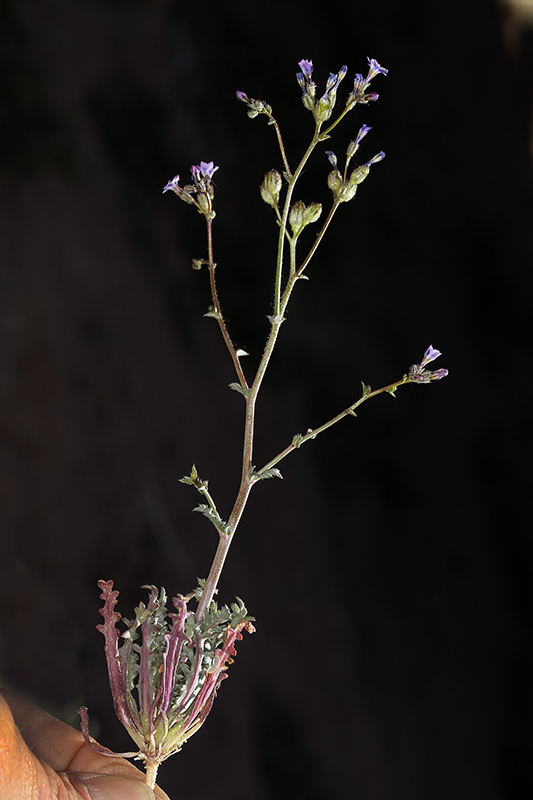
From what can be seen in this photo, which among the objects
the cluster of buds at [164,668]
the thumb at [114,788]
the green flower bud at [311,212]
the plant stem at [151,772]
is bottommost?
the thumb at [114,788]

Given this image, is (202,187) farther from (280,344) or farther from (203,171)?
(280,344)

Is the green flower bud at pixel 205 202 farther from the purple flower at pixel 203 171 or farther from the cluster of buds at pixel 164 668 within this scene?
the cluster of buds at pixel 164 668

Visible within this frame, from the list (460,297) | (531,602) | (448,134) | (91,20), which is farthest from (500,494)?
(91,20)

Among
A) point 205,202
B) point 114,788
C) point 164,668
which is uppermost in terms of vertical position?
point 205,202

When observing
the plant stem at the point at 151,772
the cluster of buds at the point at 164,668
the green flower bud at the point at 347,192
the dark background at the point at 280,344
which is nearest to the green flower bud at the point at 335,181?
the green flower bud at the point at 347,192

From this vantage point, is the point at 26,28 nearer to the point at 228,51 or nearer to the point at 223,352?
the point at 228,51

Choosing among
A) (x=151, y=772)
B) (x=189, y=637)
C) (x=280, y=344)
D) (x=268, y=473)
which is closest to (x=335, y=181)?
(x=268, y=473)

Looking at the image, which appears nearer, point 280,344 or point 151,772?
point 151,772
